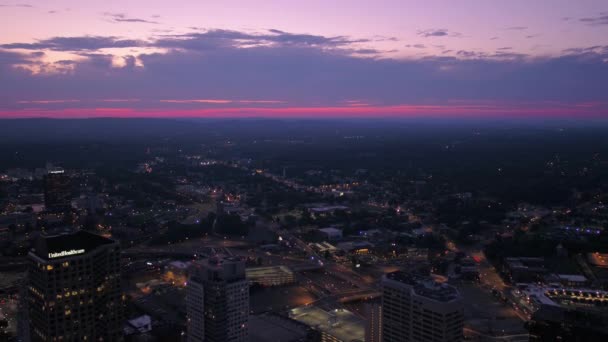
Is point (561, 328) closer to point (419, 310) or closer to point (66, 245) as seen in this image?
point (419, 310)

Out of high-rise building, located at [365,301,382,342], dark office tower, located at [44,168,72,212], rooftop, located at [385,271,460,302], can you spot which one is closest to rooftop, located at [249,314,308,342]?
high-rise building, located at [365,301,382,342]

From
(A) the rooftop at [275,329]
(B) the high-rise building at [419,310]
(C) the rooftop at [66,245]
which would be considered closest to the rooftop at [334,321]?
(A) the rooftop at [275,329]

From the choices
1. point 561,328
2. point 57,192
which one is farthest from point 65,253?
point 57,192

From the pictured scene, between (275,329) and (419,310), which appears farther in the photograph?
(275,329)

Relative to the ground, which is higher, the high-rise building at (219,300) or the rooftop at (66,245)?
the rooftop at (66,245)

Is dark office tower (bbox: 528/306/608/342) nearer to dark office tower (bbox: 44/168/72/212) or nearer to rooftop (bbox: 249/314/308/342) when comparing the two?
rooftop (bbox: 249/314/308/342)

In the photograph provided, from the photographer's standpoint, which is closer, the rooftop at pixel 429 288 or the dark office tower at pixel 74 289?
the rooftop at pixel 429 288

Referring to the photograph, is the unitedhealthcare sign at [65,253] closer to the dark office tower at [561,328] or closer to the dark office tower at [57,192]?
the dark office tower at [561,328]
